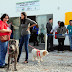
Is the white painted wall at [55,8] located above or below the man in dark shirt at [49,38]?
above

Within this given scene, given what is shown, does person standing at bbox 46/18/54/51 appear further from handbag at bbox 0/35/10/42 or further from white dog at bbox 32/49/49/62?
handbag at bbox 0/35/10/42

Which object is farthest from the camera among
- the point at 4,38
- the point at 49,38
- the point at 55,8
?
the point at 55,8

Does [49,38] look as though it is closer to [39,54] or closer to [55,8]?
[55,8]

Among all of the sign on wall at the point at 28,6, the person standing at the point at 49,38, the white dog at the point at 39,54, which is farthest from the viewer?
the sign on wall at the point at 28,6

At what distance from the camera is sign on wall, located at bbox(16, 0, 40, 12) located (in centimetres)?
1150

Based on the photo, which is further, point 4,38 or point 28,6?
point 28,6

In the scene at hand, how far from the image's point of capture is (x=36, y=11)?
1158cm

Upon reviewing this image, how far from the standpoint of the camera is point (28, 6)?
38.6ft

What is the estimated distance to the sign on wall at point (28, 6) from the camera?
1150 cm

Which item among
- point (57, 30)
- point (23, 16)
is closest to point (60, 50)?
point (57, 30)

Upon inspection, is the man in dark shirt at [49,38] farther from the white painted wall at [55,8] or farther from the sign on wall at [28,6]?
the sign on wall at [28,6]

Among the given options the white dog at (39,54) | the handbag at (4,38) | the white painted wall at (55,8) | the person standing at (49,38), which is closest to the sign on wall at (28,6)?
the white painted wall at (55,8)

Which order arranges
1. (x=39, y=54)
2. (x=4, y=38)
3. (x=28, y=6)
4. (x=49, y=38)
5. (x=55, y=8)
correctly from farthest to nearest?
(x=28, y=6) < (x=55, y=8) < (x=49, y=38) < (x=39, y=54) < (x=4, y=38)

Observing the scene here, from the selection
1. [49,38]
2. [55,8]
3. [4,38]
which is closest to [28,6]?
[55,8]
